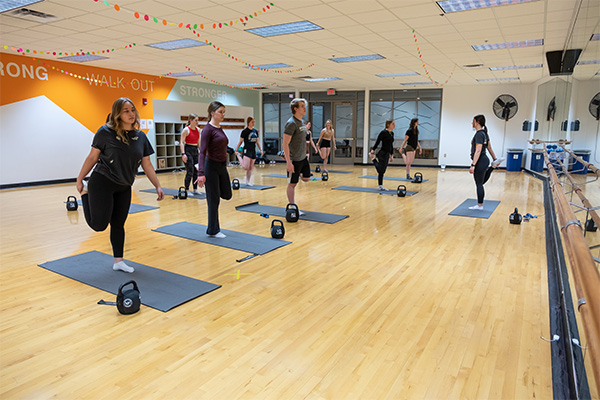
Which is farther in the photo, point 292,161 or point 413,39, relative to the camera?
point 413,39

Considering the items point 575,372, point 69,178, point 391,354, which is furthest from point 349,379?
point 69,178

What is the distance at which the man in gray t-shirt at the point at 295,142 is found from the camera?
514 cm

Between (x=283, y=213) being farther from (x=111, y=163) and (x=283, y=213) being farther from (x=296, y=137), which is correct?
(x=111, y=163)

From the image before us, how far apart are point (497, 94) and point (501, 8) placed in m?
9.23

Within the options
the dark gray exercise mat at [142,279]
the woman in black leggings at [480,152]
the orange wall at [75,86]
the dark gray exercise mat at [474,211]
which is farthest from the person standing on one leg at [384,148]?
the orange wall at [75,86]

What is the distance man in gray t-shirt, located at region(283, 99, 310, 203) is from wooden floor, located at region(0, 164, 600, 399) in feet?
3.16

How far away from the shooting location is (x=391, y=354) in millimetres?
2252

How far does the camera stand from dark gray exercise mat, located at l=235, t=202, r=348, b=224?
18.6 feet

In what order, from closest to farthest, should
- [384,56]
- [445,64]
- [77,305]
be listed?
[77,305] → [384,56] → [445,64]

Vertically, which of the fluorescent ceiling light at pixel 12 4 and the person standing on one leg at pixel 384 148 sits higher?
the fluorescent ceiling light at pixel 12 4

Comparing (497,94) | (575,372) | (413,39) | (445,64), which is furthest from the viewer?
(497,94)

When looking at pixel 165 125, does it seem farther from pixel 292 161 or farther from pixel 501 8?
pixel 501 8

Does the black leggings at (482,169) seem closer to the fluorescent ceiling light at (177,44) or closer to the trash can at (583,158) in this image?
the trash can at (583,158)

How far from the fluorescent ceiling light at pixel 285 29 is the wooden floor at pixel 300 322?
3.38m
